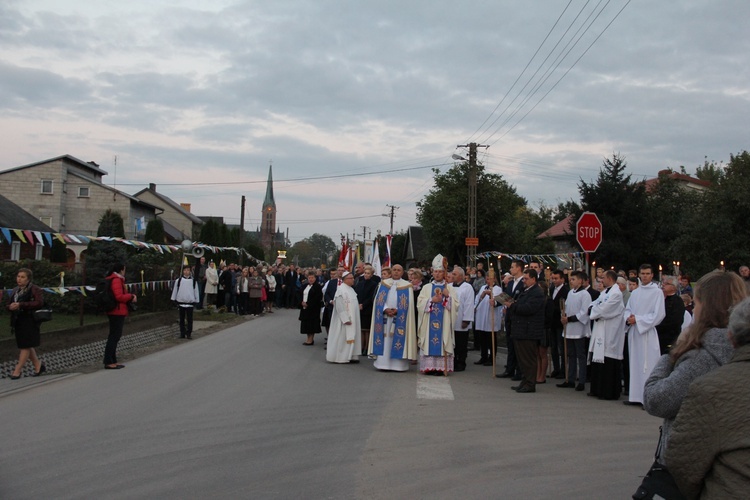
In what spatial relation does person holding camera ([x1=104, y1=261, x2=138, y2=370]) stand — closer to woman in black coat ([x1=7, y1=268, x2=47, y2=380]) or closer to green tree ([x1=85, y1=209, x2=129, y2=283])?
woman in black coat ([x1=7, y1=268, x2=47, y2=380])

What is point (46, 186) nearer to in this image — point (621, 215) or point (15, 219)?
point (15, 219)

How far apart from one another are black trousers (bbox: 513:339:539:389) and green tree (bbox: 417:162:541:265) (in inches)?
1296

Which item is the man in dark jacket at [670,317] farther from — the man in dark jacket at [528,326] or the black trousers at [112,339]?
the black trousers at [112,339]

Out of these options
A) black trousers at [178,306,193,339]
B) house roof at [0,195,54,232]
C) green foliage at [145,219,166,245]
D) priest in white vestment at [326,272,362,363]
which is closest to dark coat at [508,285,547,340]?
priest in white vestment at [326,272,362,363]

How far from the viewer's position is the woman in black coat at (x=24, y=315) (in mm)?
10961

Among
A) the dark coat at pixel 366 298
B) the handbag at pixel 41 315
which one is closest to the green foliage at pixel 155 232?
the dark coat at pixel 366 298

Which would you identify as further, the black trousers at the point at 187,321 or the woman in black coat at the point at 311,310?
the black trousers at the point at 187,321

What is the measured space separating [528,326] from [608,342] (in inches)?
48.9

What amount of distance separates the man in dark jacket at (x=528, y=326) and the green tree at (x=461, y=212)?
107ft

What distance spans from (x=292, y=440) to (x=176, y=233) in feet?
240

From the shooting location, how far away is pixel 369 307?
15.6 m

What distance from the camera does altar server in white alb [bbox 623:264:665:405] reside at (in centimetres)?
1038

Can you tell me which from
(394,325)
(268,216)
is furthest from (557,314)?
(268,216)

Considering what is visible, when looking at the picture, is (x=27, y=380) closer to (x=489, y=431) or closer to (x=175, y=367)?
(x=175, y=367)
